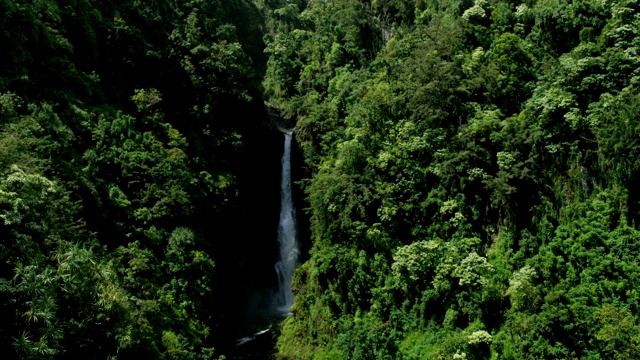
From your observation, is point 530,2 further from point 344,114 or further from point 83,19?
point 83,19

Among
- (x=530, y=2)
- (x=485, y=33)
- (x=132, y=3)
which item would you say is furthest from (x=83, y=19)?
(x=530, y=2)

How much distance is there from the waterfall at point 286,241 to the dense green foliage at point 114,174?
14.8 feet

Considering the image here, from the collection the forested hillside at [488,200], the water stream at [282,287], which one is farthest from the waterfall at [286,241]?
the forested hillside at [488,200]

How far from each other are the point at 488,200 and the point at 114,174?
19299mm

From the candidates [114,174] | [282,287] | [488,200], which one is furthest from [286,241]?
[488,200]

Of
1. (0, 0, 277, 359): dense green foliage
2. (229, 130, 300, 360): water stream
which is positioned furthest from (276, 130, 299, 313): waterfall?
(0, 0, 277, 359): dense green foliage

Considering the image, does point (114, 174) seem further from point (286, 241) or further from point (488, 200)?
point (488, 200)

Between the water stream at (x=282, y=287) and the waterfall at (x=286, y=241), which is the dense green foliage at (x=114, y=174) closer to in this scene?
the water stream at (x=282, y=287)

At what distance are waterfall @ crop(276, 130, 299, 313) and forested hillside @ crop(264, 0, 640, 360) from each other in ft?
23.6

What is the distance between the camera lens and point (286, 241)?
3491 cm

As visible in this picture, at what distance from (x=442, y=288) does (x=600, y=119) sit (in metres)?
8.89

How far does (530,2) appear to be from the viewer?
24.0 metres

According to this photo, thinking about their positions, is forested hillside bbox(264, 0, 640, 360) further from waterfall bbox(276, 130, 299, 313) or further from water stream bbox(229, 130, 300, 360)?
waterfall bbox(276, 130, 299, 313)

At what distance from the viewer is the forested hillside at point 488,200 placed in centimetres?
1582
